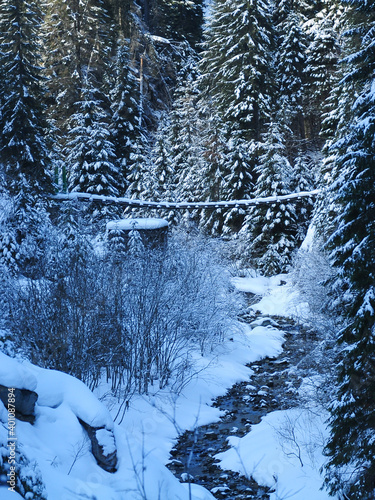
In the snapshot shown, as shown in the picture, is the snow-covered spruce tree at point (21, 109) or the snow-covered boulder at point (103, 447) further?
the snow-covered spruce tree at point (21, 109)

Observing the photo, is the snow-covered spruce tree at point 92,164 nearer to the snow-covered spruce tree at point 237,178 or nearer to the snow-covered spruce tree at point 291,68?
the snow-covered spruce tree at point 237,178

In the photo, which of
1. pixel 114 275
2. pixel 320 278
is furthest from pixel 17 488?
pixel 320 278

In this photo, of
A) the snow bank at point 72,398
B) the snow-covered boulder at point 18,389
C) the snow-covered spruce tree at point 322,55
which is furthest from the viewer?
the snow-covered spruce tree at point 322,55

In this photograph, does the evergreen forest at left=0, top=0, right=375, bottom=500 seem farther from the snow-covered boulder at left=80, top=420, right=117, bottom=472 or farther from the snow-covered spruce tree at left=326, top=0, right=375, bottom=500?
the snow-covered boulder at left=80, top=420, right=117, bottom=472

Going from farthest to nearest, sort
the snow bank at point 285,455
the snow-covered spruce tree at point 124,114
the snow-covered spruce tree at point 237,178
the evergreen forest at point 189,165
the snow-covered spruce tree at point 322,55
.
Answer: the snow-covered spruce tree at point 124,114 → the snow-covered spruce tree at point 322,55 → the snow-covered spruce tree at point 237,178 → the snow bank at point 285,455 → the evergreen forest at point 189,165

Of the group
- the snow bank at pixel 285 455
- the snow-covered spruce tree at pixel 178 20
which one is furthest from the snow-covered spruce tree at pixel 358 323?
the snow-covered spruce tree at pixel 178 20

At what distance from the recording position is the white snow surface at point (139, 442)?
4.68 metres

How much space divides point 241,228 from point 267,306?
6541mm

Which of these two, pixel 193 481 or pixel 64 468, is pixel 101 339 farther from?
pixel 64 468

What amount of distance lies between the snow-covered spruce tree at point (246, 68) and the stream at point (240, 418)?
15.9 m

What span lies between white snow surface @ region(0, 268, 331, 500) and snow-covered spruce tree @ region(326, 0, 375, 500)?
0.70 metres

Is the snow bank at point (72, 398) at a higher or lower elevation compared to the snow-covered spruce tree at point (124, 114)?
lower

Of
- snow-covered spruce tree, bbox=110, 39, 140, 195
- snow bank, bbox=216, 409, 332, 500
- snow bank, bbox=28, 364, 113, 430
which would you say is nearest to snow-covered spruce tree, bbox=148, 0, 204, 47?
snow-covered spruce tree, bbox=110, 39, 140, 195

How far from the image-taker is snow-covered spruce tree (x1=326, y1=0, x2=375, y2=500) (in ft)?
17.2
